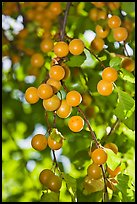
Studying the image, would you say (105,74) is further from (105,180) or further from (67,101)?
(105,180)

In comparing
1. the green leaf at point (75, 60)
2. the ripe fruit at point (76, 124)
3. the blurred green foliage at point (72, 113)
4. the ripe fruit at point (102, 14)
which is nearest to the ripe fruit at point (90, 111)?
the blurred green foliage at point (72, 113)

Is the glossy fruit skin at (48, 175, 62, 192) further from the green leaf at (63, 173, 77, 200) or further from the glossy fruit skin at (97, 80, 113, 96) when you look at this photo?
the glossy fruit skin at (97, 80, 113, 96)

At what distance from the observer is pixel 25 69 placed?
6.89 ft

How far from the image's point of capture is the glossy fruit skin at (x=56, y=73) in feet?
3.15

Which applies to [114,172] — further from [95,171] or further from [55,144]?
[55,144]

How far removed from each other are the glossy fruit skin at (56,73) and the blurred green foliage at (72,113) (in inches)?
5.5

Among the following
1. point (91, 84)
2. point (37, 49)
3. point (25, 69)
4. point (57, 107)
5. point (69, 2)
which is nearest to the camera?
point (57, 107)

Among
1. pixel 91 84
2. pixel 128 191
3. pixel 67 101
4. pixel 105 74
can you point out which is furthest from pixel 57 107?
pixel 91 84

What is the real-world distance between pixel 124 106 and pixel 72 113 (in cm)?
15

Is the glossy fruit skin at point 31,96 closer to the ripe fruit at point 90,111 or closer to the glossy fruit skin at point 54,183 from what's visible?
the glossy fruit skin at point 54,183

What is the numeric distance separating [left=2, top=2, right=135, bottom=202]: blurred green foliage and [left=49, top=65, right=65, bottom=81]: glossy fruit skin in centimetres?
14

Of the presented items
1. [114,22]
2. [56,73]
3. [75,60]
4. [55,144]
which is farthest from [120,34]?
[55,144]

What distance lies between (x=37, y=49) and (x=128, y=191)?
0.99 meters

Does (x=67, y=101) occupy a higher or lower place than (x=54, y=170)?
higher
